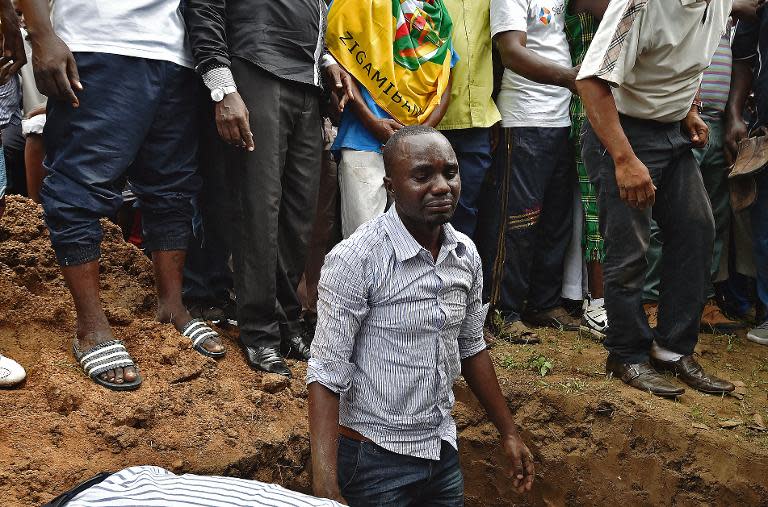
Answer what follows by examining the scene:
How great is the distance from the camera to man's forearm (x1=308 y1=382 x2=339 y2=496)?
7.66ft

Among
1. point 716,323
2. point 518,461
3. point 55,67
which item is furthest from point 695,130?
point 55,67

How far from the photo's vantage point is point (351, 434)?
2584 mm

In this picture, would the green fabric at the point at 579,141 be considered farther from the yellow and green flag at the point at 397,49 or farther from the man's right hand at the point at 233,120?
the man's right hand at the point at 233,120

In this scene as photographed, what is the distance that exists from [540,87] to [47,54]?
2688 millimetres

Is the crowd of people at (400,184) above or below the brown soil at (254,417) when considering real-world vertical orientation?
above

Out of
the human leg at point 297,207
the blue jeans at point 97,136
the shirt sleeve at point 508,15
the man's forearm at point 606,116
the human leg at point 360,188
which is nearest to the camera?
the blue jeans at point 97,136

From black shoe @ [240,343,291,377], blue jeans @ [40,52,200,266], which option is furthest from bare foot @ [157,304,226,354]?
blue jeans @ [40,52,200,266]

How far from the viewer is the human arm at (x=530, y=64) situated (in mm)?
4434

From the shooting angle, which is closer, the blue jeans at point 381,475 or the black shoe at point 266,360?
the blue jeans at point 381,475

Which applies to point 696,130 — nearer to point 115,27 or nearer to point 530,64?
point 530,64

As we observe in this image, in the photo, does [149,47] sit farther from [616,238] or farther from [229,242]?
[616,238]

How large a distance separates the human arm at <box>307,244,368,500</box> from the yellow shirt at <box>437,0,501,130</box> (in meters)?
2.29

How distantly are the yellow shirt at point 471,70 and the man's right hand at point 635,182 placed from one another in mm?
1091

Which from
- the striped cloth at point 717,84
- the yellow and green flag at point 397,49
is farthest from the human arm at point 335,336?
the striped cloth at point 717,84
